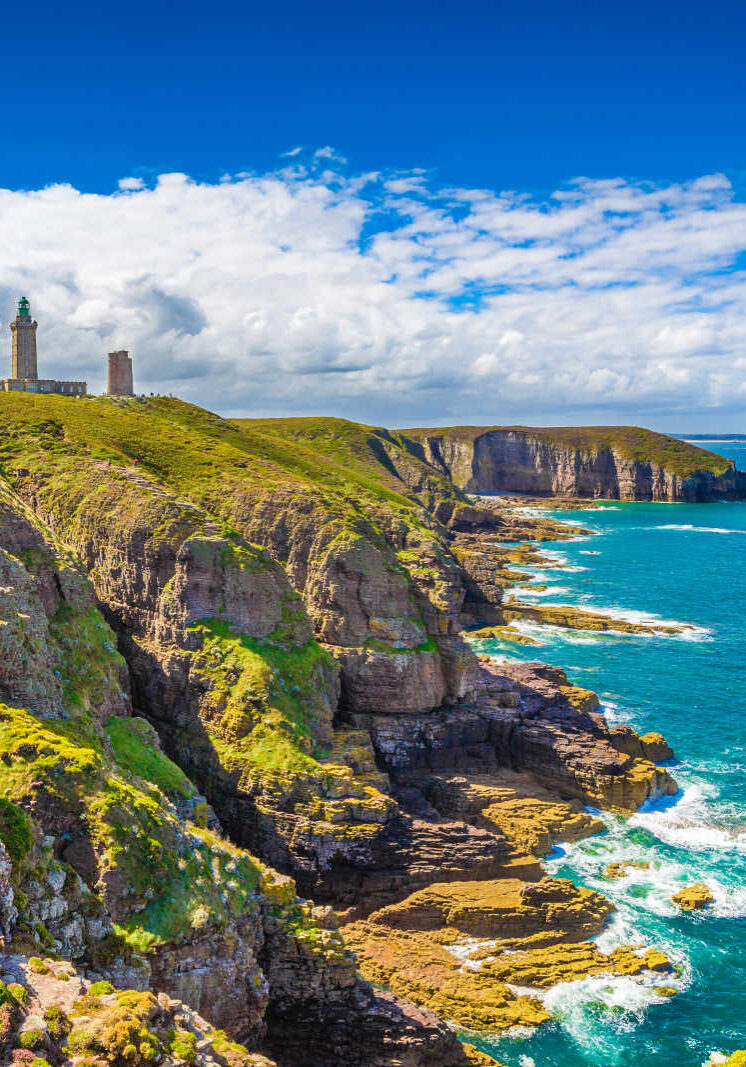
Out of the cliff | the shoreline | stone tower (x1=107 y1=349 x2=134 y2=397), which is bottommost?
the shoreline

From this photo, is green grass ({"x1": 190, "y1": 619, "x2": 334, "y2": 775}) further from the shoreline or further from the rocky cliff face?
the shoreline

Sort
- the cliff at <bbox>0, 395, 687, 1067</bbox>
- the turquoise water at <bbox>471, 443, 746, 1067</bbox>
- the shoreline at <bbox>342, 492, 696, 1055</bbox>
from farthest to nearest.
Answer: the shoreline at <bbox>342, 492, 696, 1055</bbox>, the turquoise water at <bbox>471, 443, 746, 1067</bbox>, the cliff at <bbox>0, 395, 687, 1067</bbox>

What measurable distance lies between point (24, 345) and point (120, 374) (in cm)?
1341

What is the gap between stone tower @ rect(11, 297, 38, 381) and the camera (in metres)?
94.9

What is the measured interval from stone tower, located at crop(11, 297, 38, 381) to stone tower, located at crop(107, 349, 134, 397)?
35.1 feet

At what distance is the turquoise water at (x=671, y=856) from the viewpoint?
124 ft

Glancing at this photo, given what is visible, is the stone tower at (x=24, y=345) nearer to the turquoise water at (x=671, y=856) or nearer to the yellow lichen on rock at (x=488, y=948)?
the turquoise water at (x=671, y=856)

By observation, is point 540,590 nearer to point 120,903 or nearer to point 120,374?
point 120,374

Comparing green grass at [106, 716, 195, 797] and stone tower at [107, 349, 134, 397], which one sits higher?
stone tower at [107, 349, 134, 397]

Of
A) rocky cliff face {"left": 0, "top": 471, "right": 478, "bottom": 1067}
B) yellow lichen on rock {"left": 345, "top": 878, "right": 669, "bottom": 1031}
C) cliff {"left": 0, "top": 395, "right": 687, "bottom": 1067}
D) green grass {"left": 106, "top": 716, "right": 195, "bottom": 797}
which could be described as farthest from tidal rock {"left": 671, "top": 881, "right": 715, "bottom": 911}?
green grass {"left": 106, "top": 716, "right": 195, "bottom": 797}

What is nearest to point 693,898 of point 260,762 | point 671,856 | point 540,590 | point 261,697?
point 671,856

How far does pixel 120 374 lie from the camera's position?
107062 mm

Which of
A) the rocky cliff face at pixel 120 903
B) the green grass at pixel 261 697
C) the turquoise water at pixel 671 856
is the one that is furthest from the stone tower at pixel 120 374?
the rocky cliff face at pixel 120 903

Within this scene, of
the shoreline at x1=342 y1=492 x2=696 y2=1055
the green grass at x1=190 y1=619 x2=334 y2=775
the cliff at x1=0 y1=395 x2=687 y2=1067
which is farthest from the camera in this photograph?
the green grass at x1=190 y1=619 x2=334 y2=775
